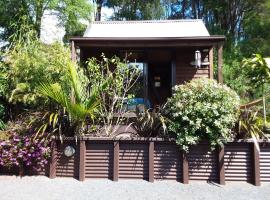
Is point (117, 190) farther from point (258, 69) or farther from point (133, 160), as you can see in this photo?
point (258, 69)

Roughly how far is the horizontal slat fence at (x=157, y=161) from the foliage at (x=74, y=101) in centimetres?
44

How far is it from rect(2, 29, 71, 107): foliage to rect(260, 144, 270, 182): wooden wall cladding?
4.82m

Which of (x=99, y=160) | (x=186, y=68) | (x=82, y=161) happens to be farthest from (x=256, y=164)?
(x=186, y=68)

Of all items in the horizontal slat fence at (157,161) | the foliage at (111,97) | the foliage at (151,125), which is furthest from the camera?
the foliage at (111,97)

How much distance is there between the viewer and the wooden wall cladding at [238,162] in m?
6.47

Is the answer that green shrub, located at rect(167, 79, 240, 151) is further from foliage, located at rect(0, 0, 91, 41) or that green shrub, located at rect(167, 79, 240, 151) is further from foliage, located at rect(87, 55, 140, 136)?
foliage, located at rect(0, 0, 91, 41)

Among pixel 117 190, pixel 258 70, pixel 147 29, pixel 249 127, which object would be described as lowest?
pixel 117 190

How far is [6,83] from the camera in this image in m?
9.17

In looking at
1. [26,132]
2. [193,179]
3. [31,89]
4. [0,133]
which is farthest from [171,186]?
[31,89]

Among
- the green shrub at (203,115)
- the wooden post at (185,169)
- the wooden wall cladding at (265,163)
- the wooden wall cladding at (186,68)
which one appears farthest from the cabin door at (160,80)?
the wooden wall cladding at (265,163)

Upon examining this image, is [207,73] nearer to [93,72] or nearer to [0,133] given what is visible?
[93,72]

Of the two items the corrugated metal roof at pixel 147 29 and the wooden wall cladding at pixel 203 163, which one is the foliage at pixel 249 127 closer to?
the wooden wall cladding at pixel 203 163

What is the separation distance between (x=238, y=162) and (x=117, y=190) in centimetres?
243

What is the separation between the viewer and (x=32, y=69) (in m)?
8.93
